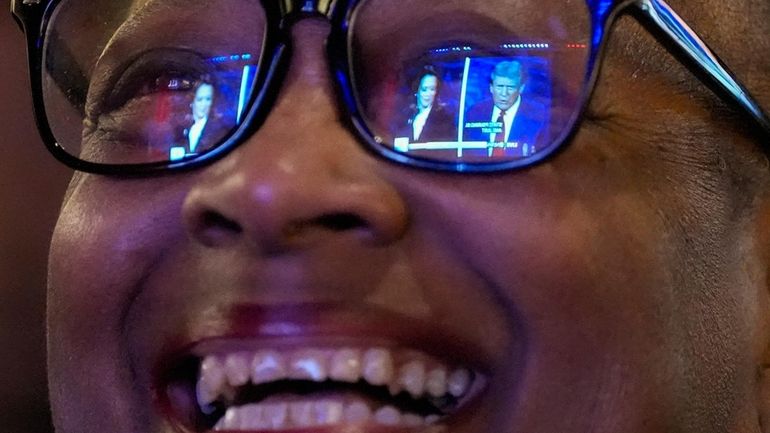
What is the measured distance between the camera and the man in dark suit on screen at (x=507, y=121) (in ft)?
2.53

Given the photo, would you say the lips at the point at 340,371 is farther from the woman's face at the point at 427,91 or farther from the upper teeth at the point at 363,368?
the woman's face at the point at 427,91

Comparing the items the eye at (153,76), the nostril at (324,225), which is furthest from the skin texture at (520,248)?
the eye at (153,76)

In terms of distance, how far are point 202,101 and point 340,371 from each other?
0.29 metres

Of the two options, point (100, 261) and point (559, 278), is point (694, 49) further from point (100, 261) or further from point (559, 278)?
point (100, 261)

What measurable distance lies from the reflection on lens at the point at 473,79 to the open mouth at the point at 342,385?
0.18 m

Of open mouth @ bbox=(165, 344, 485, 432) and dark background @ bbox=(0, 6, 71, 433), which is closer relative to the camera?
open mouth @ bbox=(165, 344, 485, 432)

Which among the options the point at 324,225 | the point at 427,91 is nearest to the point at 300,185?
the point at 324,225

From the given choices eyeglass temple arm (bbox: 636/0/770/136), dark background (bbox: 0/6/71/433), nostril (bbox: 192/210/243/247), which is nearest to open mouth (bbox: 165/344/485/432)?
nostril (bbox: 192/210/243/247)

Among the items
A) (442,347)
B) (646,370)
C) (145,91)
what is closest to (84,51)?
(145,91)

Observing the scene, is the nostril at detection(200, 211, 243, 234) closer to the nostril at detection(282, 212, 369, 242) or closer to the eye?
the nostril at detection(282, 212, 369, 242)

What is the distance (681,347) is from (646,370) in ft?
0.17

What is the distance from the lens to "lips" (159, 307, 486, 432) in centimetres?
78

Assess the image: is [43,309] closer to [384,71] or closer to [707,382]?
[384,71]

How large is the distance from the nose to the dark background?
91 cm
